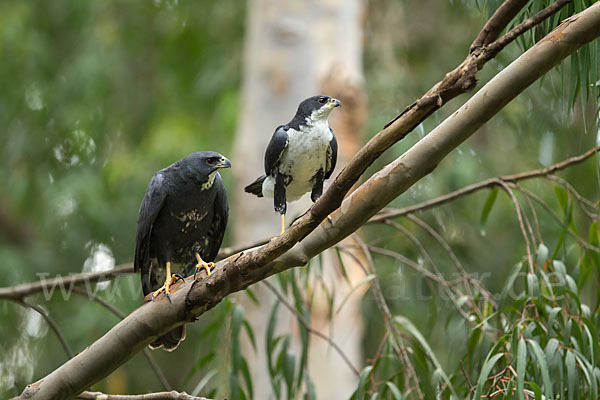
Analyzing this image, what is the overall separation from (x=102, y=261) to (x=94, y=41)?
4.13m

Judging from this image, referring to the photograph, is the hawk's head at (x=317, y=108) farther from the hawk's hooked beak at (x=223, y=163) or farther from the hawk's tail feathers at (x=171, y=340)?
the hawk's tail feathers at (x=171, y=340)

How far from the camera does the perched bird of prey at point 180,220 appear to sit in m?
3.03

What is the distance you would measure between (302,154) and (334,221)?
418 mm

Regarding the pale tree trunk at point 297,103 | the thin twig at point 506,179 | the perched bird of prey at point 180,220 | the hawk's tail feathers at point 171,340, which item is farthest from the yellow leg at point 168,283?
the pale tree trunk at point 297,103

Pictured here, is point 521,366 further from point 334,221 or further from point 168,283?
point 168,283

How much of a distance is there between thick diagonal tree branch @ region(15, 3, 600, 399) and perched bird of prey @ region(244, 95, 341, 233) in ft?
1.02

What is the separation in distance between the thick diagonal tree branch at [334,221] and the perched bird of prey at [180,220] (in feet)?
1.64

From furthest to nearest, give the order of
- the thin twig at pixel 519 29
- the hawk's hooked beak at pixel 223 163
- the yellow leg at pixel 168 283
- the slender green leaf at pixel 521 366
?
1. the hawk's hooked beak at pixel 223 163
2. the yellow leg at pixel 168 283
3. the slender green leaf at pixel 521 366
4. the thin twig at pixel 519 29

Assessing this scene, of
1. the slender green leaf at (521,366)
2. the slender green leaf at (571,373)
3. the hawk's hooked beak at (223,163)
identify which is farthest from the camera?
the hawk's hooked beak at (223,163)

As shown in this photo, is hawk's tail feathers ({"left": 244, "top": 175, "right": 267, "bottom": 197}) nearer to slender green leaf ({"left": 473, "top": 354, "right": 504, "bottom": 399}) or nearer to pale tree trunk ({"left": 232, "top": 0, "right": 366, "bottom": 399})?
slender green leaf ({"left": 473, "top": 354, "right": 504, "bottom": 399})

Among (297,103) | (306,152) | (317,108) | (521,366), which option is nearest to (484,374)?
(521,366)

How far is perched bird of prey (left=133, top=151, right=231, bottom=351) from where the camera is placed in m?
3.03

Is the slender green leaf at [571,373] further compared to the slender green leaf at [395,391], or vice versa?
the slender green leaf at [395,391]

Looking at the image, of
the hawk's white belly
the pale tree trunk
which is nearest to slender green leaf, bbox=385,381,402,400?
the hawk's white belly
